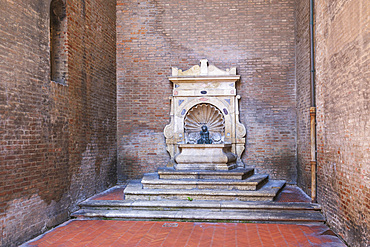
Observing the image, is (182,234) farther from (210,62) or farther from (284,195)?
(210,62)

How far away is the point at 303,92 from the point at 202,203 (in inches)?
158

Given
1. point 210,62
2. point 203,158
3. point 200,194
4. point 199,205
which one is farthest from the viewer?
point 210,62

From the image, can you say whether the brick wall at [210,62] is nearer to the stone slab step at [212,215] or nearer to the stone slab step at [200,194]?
the stone slab step at [200,194]

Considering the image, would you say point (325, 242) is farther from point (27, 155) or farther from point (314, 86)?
point (27, 155)

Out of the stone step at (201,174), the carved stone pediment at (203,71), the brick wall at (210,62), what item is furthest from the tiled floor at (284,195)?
the carved stone pediment at (203,71)

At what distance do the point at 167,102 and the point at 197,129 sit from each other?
1232 millimetres

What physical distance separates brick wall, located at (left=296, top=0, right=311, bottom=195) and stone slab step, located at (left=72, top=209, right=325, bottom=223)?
1.41 metres

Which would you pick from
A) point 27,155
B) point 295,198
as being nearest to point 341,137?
point 295,198

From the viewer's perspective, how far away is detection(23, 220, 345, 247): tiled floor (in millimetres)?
4598

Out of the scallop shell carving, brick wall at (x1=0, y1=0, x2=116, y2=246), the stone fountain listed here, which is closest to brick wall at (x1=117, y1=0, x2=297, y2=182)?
the stone fountain

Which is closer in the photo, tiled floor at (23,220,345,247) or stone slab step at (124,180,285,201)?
tiled floor at (23,220,345,247)

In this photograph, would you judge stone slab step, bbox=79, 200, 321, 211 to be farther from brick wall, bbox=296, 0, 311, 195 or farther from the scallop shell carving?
the scallop shell carving

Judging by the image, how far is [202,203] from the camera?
608 centimetres

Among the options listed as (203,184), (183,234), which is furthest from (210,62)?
(183,234)
